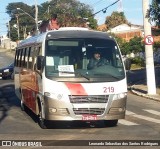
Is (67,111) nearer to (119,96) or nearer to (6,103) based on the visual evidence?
(119,96)

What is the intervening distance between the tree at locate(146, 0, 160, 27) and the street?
6031mm

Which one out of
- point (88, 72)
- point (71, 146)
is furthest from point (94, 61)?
point (71, 146)

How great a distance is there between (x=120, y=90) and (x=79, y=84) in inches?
43.5

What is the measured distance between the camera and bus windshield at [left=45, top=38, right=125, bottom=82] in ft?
38.9

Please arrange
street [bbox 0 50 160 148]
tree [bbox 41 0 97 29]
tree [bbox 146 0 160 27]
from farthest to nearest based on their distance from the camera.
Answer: tree [bbox 41 0 97 29]
tree [bbox 146 0 160 27]
street [bbox 0 50 160 148]

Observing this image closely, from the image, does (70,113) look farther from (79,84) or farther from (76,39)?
(76,39)

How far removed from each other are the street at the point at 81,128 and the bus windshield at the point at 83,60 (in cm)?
138

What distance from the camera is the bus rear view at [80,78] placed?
11.5m

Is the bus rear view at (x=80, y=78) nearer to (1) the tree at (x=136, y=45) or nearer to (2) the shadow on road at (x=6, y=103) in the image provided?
(2) the shadow on road at (x=6, y=103)

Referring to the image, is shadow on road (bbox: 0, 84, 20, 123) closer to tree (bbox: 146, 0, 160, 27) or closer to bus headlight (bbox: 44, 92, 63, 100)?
bus headlight (bbox: 44, 92, 63, 100)

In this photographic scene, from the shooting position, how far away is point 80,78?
11734 mm

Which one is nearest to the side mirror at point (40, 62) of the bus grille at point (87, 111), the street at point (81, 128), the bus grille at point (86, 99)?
the bus grille at point (86, 99)

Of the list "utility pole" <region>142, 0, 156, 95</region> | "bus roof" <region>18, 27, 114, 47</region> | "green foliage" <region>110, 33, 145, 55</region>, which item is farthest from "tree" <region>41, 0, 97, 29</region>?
"bus roof" <region>18, 27, 114, 47</region>

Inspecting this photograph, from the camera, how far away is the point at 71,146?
9531 mm
